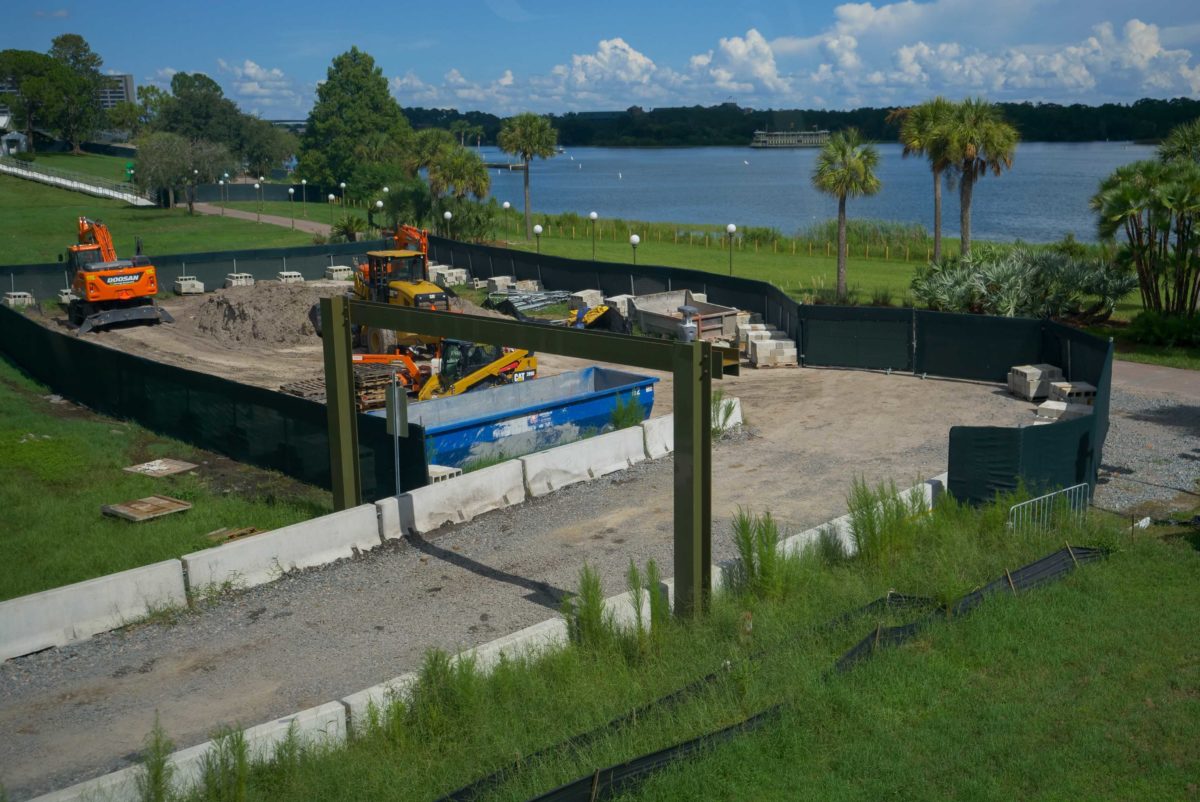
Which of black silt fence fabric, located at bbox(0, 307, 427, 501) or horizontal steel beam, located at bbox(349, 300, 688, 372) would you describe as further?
black silt fence fabric, located at bbox(0, 307, 427, 501)

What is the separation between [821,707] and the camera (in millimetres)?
9344

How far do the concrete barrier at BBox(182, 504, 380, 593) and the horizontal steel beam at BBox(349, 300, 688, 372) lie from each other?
8.94 ft

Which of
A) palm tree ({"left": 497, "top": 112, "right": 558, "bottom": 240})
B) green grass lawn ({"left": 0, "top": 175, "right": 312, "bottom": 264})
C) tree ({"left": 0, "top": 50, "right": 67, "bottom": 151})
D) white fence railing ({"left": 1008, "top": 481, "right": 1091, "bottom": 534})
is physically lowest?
white fence railing ({"left": 1008, "top": 481, "right": 1091, "bottom": 534})

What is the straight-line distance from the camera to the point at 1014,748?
8797 mm

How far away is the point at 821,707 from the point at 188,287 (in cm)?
3851

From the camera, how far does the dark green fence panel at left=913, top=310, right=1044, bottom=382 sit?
2505 cm

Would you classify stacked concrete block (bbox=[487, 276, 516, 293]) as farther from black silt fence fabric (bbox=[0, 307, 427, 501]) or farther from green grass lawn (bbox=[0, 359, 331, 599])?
green grass lawn (bbox=[0, 359, 331, 599])

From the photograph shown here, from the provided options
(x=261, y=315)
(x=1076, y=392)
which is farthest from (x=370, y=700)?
(x=261, y=315)

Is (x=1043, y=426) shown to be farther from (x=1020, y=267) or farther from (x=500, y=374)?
(x=1020, y=267)

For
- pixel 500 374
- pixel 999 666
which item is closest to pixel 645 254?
pixel 500 374

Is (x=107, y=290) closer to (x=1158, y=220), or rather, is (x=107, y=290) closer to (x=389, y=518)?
(x=389, y=518)

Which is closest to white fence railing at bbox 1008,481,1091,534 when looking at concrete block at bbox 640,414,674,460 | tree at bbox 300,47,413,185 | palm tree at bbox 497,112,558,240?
concrete block at bbox 640,414,674,460

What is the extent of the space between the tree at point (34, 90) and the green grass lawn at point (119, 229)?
56.0 metres

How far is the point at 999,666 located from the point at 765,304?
74.0 ft
